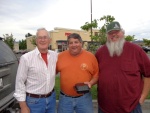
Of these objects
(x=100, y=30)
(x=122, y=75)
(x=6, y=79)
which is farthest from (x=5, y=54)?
(x=100, y=30)

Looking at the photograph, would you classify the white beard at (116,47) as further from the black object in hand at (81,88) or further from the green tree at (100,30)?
the green tree at (100,30)

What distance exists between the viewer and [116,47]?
3.33 metres

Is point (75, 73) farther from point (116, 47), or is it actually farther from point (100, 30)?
point (100, 30)

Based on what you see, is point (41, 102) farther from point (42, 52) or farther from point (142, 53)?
point (142, 53)

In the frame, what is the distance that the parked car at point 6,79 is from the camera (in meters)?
3.09

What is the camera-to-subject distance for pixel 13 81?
3502mm

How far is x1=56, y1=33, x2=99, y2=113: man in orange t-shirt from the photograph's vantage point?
343 centimetres

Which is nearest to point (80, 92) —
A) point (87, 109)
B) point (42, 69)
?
point (87, 109)

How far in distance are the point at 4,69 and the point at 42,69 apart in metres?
0.56

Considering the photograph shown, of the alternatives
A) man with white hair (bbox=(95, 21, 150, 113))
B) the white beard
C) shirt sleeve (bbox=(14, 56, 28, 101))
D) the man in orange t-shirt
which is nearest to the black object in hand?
the man in orange t-shirt

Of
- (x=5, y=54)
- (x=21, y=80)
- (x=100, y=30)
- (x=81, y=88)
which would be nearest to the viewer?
(x=21, y=80)

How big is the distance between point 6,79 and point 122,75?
166 cm

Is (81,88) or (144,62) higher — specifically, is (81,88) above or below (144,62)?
below

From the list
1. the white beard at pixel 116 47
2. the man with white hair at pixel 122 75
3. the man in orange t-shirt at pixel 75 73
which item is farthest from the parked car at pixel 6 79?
the white beard at pixel 116 47
